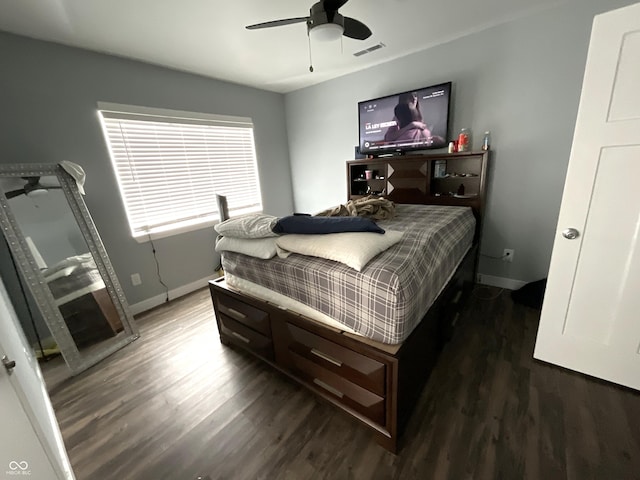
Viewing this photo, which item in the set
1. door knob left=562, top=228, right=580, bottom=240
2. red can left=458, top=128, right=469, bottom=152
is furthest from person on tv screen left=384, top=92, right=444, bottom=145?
door knob left=562, top=228, right=580, bottom=240

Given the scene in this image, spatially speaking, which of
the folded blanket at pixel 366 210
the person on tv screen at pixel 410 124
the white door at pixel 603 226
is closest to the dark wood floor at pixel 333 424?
the white door at pixel 603 226

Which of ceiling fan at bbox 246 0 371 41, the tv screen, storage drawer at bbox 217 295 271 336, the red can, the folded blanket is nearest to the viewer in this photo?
ceiling fan at bbox 246 0 371 41

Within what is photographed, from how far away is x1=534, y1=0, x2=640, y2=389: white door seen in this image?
3.93 feet

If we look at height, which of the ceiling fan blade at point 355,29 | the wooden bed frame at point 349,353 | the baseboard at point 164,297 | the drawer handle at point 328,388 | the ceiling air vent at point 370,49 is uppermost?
the ceiling air vent at point 370,49

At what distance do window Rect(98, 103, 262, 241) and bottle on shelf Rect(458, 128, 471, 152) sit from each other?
257 centimetres

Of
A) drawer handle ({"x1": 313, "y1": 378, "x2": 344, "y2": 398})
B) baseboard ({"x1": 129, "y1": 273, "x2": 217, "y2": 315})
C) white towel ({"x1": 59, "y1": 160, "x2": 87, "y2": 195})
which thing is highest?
white towel ({"x1": 59, "y1": 160, "x2": 87, "y2": 195})

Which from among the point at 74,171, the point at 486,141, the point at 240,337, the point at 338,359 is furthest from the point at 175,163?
the point at 486,141

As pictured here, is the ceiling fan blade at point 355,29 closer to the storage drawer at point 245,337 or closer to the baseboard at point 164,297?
the storage drawer at point 245,337

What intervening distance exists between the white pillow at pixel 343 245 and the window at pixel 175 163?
1.99m

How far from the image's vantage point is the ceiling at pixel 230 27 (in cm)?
172

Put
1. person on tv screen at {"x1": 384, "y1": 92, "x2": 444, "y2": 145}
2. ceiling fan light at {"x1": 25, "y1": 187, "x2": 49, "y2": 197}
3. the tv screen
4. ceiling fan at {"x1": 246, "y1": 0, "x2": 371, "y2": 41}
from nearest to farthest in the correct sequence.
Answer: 1. ceiling fan at {"x1": 246, "y1": 0, "x2": 371, "y2": 41}
2. ceiling fan light at {"x1": 25, "y1": 187, "x2": 49, "y2": 197}
3. the tv screen
4. person on tv screen at {"x1": 384, "y1": 92, "x2": 444, "y2": 145}

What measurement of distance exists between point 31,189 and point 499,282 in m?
4.20

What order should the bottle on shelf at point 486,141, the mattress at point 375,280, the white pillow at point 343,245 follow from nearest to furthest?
the mattress at point 375,280 < the white pillow at point 343,245 < the bottle on shelf at point 486,141

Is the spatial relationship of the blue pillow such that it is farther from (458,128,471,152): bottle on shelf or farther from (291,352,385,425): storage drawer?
(458,128,471,152): bottle on shelf
